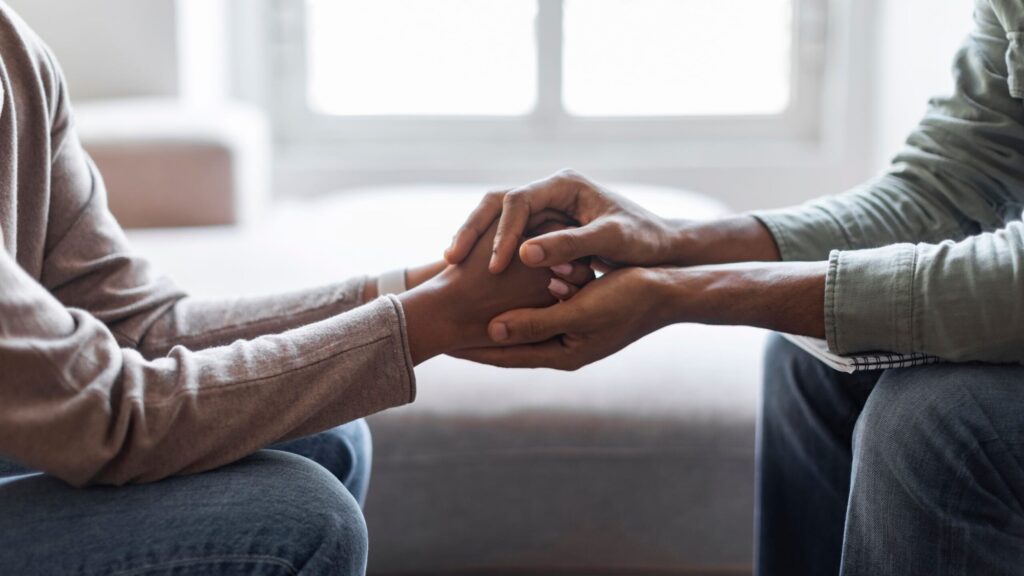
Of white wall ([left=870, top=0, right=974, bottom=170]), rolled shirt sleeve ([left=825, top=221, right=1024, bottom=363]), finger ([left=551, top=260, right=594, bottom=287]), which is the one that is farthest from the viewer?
white wall ([left=870, top=0, right=974, bottom=170])

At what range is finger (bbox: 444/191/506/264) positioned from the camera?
115 centimetres

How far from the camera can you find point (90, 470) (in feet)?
2.74

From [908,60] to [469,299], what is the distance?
179cm

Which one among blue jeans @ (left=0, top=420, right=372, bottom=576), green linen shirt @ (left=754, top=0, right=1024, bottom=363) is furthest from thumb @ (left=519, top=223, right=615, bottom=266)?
blue jeans @ (left=0, top=420, right=372, bottom=576)

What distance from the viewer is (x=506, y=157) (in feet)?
9.69

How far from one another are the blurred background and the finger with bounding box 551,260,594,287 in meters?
0.29

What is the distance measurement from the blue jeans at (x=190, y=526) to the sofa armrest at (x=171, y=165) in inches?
51.7

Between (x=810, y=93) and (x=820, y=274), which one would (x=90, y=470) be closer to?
(x=820, y=274)

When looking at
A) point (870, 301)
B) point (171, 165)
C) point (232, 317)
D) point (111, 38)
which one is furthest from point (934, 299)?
point (111, 38)

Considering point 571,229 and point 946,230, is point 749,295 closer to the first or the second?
point 571,229

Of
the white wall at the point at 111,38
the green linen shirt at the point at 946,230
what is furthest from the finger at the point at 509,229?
the white wall at the point at 111,38

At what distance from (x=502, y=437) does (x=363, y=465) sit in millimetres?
263

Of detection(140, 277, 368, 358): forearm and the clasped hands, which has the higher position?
the clasped hands

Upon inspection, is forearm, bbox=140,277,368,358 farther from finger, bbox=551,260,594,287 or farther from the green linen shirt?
the green linen shirt
